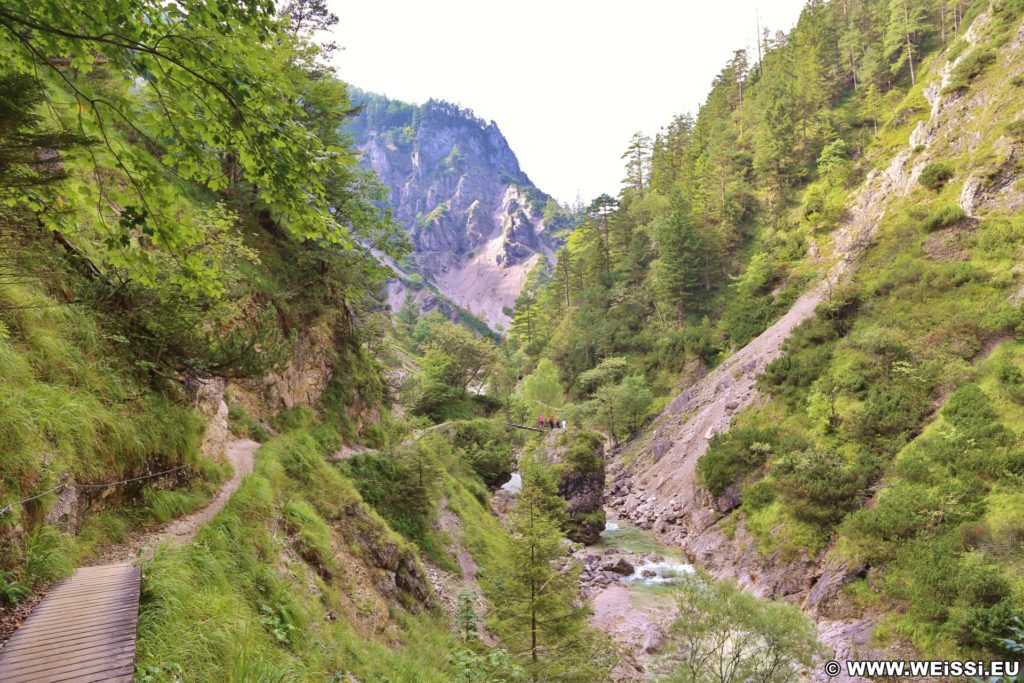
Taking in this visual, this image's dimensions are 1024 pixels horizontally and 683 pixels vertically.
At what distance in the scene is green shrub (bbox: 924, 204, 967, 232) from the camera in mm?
23844

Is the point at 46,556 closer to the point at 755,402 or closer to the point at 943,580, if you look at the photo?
the point at 943,580

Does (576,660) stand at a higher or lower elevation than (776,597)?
higher

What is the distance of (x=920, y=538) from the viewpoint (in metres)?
14.0

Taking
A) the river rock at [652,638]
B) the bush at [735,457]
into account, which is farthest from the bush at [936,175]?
the river rock at [652,638]

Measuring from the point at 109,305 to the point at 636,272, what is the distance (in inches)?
1994

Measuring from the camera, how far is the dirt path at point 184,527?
225 inches

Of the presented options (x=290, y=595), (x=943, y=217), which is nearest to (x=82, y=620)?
(x=290, y=595)

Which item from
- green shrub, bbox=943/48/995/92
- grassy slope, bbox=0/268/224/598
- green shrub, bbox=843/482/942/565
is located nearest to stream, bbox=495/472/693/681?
green shrub, bbox=843/482/942/565

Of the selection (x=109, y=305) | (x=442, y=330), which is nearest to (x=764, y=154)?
(x=442, y=330)

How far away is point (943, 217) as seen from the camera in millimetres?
→ 24422

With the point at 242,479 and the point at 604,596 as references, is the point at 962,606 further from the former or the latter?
the point at 242,479

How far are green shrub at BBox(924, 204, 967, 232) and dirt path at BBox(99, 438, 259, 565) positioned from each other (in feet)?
107

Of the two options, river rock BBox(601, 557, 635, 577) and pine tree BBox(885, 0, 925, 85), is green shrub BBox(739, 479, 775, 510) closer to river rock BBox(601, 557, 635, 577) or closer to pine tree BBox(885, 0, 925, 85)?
river rock BBox(601, 557, 635, 577)

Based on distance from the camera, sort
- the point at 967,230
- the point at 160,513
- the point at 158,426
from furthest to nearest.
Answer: the point at 967,230
the point at 158,426
the point at 160,513
